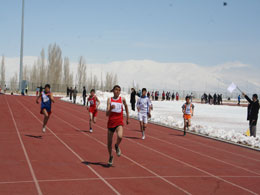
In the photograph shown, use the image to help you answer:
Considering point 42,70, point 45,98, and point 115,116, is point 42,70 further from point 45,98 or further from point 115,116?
point 115,116

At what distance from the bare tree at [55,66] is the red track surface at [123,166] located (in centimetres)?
7055

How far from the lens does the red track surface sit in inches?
296

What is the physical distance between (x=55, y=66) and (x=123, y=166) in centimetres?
7770

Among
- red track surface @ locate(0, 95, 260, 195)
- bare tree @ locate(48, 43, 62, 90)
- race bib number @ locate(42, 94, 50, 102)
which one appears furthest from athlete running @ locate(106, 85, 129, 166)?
bare tree @ locate(48, 43, 62, 90)

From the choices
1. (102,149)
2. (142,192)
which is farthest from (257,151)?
(142,192)

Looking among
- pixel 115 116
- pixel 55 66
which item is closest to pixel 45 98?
pixel 115 116

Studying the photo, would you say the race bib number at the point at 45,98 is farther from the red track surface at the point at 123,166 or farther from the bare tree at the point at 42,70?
the bare tree at the point at 42,70

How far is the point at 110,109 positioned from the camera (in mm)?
9328

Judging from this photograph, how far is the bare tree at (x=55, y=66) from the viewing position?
84688 millimetres

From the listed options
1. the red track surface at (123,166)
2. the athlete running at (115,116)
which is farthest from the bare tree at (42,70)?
the athlete running at (115,116)

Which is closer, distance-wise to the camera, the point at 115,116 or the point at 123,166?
the point at 115,116

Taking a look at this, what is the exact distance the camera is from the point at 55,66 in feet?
279

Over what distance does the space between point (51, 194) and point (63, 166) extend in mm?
2498

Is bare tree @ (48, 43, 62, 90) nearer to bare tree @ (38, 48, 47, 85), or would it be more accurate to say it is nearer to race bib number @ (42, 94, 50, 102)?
bare tree @ (38, 48, 47, 85)
